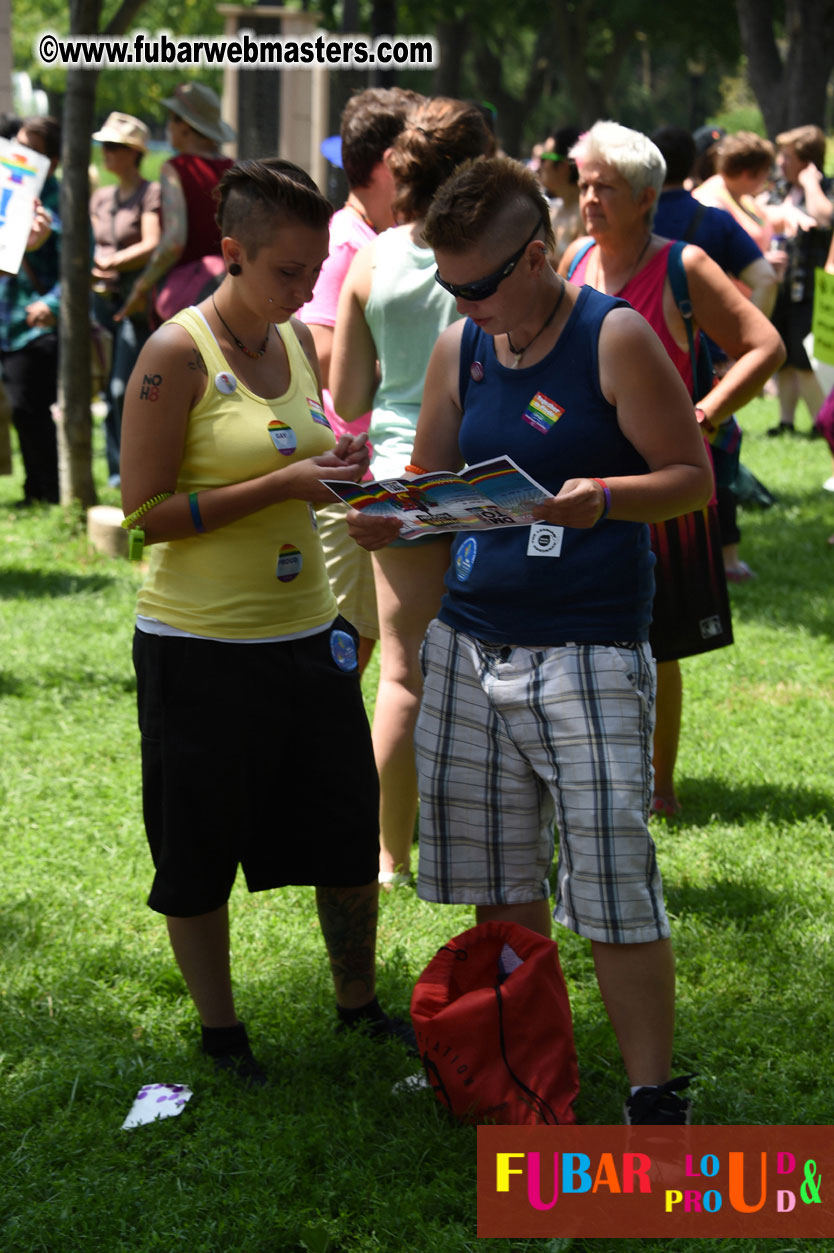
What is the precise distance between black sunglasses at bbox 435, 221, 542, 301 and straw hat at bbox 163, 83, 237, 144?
228 inches

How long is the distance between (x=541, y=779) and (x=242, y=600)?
2.47ft

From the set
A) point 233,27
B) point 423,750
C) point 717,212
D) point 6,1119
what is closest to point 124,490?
point 423,750

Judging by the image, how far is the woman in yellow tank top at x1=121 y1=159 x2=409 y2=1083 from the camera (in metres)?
2.88

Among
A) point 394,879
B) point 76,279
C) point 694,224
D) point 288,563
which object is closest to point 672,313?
point 694,224

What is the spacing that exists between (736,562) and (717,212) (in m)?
3.16

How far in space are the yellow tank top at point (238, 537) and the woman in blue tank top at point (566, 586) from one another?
228 millimetres

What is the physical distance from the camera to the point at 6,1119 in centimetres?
316

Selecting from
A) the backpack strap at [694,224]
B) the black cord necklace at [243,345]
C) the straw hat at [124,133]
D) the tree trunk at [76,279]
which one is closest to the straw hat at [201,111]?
the tree trunk at [76,279]

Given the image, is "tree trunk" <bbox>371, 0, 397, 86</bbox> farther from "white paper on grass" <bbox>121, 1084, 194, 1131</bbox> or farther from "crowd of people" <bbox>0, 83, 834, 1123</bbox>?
"white paper on grass" <bbox>121, 1084, 194, 1131</bbox>

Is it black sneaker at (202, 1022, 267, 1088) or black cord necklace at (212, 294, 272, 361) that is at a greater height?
black cord necklace at (212, 294, 272, 361)

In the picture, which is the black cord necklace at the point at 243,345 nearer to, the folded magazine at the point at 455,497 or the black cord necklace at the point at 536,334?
the folded magazine at the point at 455,497

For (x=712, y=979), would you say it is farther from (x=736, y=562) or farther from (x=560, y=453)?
(x=736, y=562)

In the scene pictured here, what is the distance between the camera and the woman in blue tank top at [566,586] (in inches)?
106

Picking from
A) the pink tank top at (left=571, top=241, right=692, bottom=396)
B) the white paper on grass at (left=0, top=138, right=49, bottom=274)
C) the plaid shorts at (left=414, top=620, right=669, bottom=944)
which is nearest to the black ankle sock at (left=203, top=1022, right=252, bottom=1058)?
the plaid shorts at (left=414, top=620, right=669, bottom=944)
